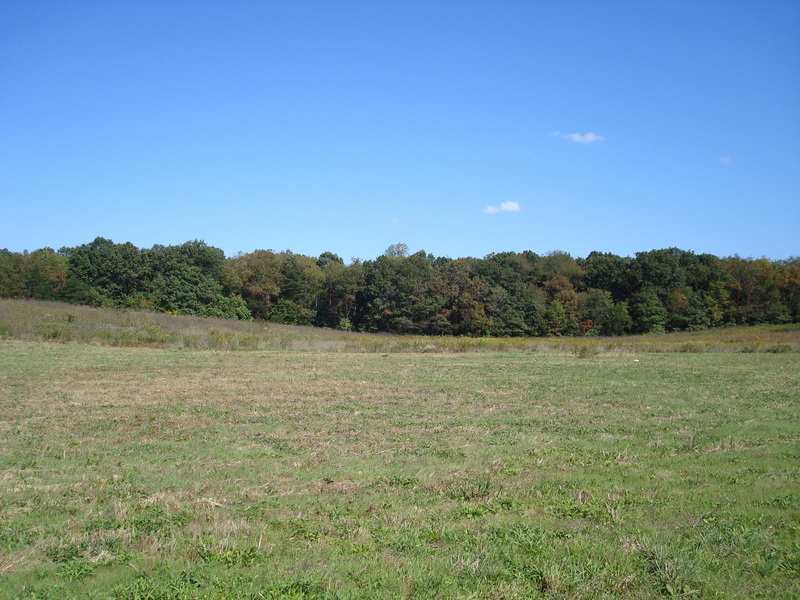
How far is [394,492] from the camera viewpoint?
8.75m

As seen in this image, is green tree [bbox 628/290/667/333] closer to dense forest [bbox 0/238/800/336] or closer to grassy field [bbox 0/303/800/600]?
dense forest [bbox 0/238/800/336]

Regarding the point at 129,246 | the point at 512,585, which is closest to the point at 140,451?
the point at 512,585

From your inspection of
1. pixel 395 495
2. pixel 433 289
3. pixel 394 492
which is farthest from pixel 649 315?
pixel 395 495

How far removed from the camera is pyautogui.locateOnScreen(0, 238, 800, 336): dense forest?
8250cm

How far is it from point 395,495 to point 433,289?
3111 inches

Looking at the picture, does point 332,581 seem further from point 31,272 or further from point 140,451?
point 31,272

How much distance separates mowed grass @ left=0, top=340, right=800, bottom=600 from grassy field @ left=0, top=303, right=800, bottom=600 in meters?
0.04

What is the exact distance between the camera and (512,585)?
16.9ft

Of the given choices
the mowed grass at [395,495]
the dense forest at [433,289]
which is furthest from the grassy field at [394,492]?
the dense forest at [433,289]

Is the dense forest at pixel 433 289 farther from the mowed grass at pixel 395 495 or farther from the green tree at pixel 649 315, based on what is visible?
the mowed grass at pixel 395 495

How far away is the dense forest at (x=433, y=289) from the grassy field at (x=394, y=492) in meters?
63.2

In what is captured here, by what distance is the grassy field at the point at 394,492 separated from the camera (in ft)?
17.6

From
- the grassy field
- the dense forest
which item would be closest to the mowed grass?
the grassy field

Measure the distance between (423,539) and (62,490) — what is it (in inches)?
224
